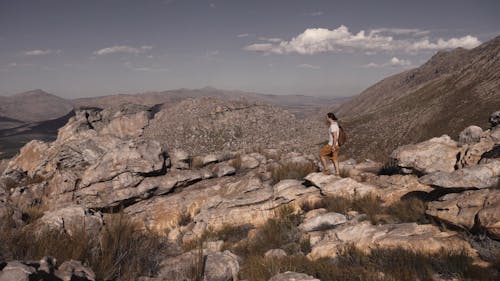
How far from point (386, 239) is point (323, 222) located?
76.0 inches

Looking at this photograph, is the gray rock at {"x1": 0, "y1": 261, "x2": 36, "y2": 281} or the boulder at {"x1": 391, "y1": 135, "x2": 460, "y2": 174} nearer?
the gray rock at {"x1": 0, "y1": 261, "x2": 36, "y2": 281}

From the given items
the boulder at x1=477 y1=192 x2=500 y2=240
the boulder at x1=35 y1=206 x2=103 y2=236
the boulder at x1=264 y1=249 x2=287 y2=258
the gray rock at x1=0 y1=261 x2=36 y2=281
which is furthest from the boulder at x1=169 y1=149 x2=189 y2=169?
the boulder at x1=477 y1=192 x2=500 y2=240

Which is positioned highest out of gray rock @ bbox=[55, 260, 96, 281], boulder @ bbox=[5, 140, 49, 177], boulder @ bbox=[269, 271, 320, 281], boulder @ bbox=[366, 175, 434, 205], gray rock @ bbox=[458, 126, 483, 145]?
gray rock @ bbox=[458, 126, 483, 145]

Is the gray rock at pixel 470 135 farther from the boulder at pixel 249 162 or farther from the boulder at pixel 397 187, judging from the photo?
the boulder at pixel 249 162

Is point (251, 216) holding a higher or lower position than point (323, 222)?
lower

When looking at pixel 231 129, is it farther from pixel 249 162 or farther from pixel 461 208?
pixel 461 208

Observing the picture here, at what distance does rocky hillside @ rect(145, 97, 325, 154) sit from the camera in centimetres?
1847

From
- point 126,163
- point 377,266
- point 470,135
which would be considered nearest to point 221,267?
point 377,266

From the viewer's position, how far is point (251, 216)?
29.5 ft

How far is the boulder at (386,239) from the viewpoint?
5.08 meters

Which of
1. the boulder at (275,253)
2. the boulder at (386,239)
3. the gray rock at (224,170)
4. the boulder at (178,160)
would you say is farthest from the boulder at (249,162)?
the boulder at (275,253)

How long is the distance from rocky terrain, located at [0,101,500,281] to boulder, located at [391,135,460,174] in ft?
0.13

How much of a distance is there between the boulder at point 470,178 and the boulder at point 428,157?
5.82ft

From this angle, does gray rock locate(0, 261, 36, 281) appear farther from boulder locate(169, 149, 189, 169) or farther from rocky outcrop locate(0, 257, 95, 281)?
boulder locate(169, 149, 189, 169)
